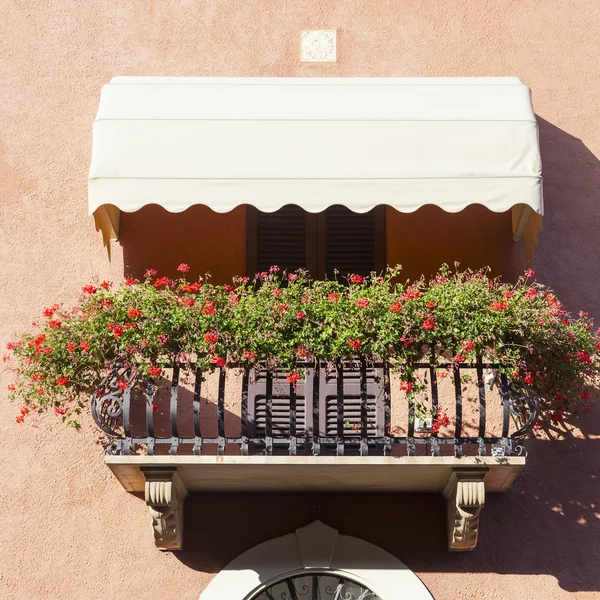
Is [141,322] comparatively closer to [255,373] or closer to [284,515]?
[255,373]

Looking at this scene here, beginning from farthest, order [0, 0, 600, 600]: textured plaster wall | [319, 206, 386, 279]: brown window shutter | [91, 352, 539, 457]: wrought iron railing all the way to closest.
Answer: [319, 206, 386, 279]: brown window shutter < [0, 0, 600, 600]: textured plaster wall < [91, 352, 539, 457]: wrought iron railing

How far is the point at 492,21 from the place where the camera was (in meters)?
9.95

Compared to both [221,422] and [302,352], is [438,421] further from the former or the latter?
[221,422]

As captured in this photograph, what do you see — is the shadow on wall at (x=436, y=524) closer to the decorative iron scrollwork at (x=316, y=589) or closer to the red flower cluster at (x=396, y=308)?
the decorative iron scrollwork at (x=316, y=589)

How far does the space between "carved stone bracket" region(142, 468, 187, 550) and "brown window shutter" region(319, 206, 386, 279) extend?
7.54ft

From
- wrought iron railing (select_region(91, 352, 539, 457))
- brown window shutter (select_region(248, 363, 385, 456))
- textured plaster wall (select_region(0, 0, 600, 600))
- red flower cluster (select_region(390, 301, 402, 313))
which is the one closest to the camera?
wrought iron railing (select_region(91, 352, 539, 457))

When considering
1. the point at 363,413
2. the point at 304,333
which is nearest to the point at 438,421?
the point at 363,413

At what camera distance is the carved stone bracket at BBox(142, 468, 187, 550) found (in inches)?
307

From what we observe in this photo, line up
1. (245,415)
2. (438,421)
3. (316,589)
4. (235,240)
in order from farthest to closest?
(235,240), (316,589), (245,415), (438,421)

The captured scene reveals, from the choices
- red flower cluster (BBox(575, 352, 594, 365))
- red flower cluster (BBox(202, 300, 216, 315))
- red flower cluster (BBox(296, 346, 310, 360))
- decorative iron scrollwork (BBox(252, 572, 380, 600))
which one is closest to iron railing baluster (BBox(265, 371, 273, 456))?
red flower cluster (BBox(296, 346, 310, 360))

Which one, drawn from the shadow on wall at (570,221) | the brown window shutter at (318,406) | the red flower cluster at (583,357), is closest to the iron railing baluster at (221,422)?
the brown window shutter at (318,406)

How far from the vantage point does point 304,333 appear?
25.9 feet

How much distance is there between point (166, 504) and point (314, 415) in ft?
3.94

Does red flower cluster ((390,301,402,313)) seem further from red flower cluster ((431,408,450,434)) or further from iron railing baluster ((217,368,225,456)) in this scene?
iron railing baluster ((217,368,225,456))
